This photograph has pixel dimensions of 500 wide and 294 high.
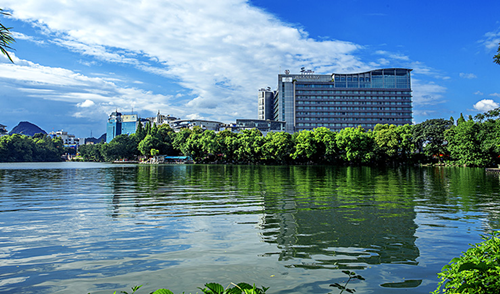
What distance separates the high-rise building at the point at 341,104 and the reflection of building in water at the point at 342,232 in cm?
14569

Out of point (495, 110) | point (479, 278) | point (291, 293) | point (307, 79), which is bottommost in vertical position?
point (291, 293)

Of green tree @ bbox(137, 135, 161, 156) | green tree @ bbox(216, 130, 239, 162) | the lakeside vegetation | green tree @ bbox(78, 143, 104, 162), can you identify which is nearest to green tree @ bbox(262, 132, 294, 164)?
the lakeside vegetation

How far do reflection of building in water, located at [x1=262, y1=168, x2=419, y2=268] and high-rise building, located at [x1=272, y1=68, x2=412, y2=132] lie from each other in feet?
478

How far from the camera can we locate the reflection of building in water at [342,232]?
23.8 feet

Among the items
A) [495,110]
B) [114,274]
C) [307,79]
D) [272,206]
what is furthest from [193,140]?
[114,274]

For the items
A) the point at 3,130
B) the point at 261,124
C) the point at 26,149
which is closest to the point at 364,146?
the point at 261,124

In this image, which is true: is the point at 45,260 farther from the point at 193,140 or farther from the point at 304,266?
the point at 193,140

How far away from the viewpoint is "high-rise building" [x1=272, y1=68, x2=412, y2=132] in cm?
15850

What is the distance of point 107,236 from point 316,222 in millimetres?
Answer: 7249

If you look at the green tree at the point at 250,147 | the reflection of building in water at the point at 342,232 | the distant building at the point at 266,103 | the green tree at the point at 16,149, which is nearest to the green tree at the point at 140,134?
the green tree at the point at 16,149

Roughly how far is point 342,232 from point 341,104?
15856 centimetres

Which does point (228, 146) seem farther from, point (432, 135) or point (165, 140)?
point (432, 135)

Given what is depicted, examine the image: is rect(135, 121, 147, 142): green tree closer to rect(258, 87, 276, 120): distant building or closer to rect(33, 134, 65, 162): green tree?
rect(33, 134, 65, 162): green tree

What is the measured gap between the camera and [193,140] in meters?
115
